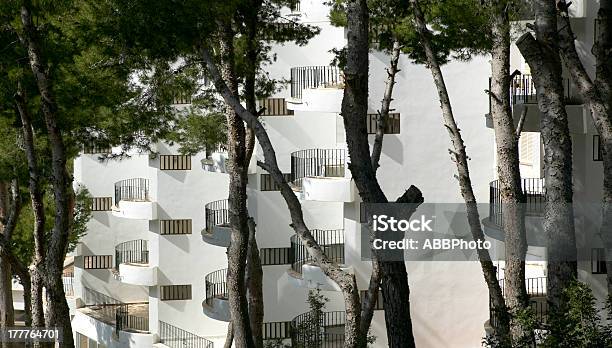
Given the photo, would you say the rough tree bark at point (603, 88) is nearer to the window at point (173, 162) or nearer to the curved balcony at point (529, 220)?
the curved balcony at point (529, 220)

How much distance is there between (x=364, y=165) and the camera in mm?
14922

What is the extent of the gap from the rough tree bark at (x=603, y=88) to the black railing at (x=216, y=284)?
15.9 metres

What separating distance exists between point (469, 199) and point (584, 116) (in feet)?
13.0

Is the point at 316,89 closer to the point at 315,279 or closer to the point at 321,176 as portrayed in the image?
the point at 321,176

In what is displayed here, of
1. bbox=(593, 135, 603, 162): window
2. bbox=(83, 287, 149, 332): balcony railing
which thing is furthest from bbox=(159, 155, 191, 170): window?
bbox=(593, 135, 603, 162): window

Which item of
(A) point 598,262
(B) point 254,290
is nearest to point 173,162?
(B) point 254,290

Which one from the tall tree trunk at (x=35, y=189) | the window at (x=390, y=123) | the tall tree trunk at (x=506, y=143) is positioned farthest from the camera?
the window at (x=390, y=123)

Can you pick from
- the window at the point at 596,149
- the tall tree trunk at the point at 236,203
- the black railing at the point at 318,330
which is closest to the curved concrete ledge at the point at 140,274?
the black railing at the point at 318,330

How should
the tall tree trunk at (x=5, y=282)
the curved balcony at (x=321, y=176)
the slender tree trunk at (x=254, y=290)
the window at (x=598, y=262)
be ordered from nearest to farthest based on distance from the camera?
the window at (x=598, y=262) < the slender tree trunk at (x=254, y=290) < the tall tree trunk at (x=5, y=282) < the curved balcony at (x=321, y=176)

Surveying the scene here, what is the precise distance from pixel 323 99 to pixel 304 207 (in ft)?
18.4

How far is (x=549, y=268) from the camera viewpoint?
14461mm

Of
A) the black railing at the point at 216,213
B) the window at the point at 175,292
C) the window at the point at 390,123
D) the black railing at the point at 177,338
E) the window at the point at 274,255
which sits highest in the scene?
the window at the point at 390,123

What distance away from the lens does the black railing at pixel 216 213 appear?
3284 cm

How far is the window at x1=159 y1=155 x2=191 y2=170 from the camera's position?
3497 cm
